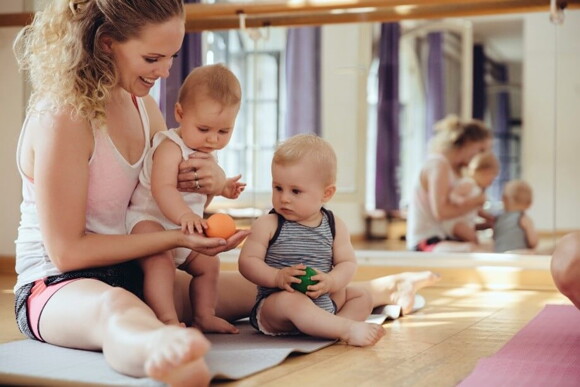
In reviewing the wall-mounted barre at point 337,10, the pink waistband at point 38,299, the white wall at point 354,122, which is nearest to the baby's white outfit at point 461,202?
the white wall at point 354,122

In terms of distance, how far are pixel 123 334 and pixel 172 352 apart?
0.58ft

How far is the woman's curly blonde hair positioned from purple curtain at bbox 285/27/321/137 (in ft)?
9.06

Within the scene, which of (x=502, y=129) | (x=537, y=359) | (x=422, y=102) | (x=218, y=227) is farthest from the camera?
(x=502, y=129)

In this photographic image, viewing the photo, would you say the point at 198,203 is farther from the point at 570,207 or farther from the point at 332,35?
the point at 332,35

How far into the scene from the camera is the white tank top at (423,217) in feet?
14.0

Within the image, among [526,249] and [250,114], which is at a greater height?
[250,114]

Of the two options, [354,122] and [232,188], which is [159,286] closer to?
[232,188]

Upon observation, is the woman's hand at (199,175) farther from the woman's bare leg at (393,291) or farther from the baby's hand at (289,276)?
the woman's bare leg at (393,291)

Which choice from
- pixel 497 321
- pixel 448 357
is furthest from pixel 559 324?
pixel 448 357

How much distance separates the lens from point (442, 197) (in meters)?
4.23

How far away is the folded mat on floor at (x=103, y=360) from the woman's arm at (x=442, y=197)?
7.82 ft

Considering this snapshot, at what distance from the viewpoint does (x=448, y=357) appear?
172 centimetres

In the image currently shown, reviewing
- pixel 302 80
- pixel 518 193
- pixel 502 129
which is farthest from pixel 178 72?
pixel 502 129

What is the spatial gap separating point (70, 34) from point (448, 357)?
1008 mm
